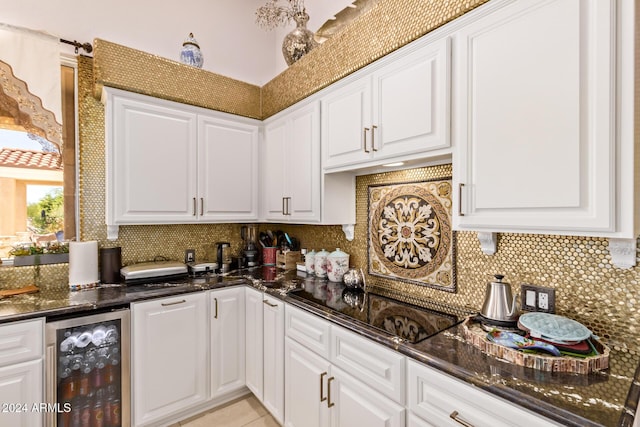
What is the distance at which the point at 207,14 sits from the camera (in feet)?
9.29

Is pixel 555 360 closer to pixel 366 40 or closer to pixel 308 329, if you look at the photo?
pixel 308 329

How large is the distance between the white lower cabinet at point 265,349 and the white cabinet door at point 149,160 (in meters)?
0.90

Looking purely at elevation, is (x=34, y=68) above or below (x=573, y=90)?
above

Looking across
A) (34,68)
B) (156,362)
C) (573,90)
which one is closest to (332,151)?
(573,90)

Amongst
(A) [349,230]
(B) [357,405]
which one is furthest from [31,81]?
(B) [357,405]

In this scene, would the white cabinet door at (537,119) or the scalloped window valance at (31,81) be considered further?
the scalloped window valance at (31,81)

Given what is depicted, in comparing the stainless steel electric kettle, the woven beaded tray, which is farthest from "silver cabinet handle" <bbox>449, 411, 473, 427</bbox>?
the stainless steel electric kettle

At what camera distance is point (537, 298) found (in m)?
1.32

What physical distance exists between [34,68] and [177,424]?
8.76 feet

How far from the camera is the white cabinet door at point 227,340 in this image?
2.15 m

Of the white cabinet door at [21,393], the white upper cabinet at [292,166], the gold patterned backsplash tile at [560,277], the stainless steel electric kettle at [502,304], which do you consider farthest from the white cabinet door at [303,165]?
the white cabinet door at [21,393]

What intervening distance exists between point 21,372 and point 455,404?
2.07 m

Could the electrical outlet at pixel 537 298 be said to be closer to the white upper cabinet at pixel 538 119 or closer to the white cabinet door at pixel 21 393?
the white upper cabinet at pixel 538 119

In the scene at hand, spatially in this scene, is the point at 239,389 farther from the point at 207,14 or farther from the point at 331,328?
the point at 207,14
